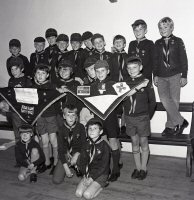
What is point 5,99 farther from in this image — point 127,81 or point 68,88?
point 127,81

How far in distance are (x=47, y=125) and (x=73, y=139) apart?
0.62 m

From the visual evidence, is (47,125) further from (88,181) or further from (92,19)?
(92,19)

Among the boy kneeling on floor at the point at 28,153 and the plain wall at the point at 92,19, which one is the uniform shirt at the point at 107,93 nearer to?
the boy kneeling on floor at the point at 28,153

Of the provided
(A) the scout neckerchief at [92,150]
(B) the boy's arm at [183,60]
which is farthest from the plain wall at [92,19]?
(A) the scout neckerchief at [92,150]

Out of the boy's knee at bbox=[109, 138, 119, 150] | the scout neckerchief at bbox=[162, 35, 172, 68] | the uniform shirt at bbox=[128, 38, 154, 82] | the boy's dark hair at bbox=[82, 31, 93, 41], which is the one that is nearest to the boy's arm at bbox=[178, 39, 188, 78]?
the scout neckerchief at bbox=[162, 35, 172, 68]

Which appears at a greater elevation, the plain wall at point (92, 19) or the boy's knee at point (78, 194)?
the plain wall at point (92, 19)

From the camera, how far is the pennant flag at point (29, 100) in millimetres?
4543

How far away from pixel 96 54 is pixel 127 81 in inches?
41.4

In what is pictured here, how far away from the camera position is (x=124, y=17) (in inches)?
205

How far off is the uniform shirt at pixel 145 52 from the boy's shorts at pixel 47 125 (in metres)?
1.68

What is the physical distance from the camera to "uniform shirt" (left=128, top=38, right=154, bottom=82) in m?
4.58

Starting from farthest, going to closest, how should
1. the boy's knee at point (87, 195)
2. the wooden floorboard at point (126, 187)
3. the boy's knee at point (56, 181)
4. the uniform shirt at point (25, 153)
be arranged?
the uniform shirt at point (25, 153) < the boy's knee at point (56, 181) < the wooden floorboard at point (126, 187) < the boy's knee at point (87, 195)

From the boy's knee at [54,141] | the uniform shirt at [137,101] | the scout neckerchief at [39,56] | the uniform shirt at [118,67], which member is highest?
the scout neckerchief at [39,56]

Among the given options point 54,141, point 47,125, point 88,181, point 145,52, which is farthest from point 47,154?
point 145,52
